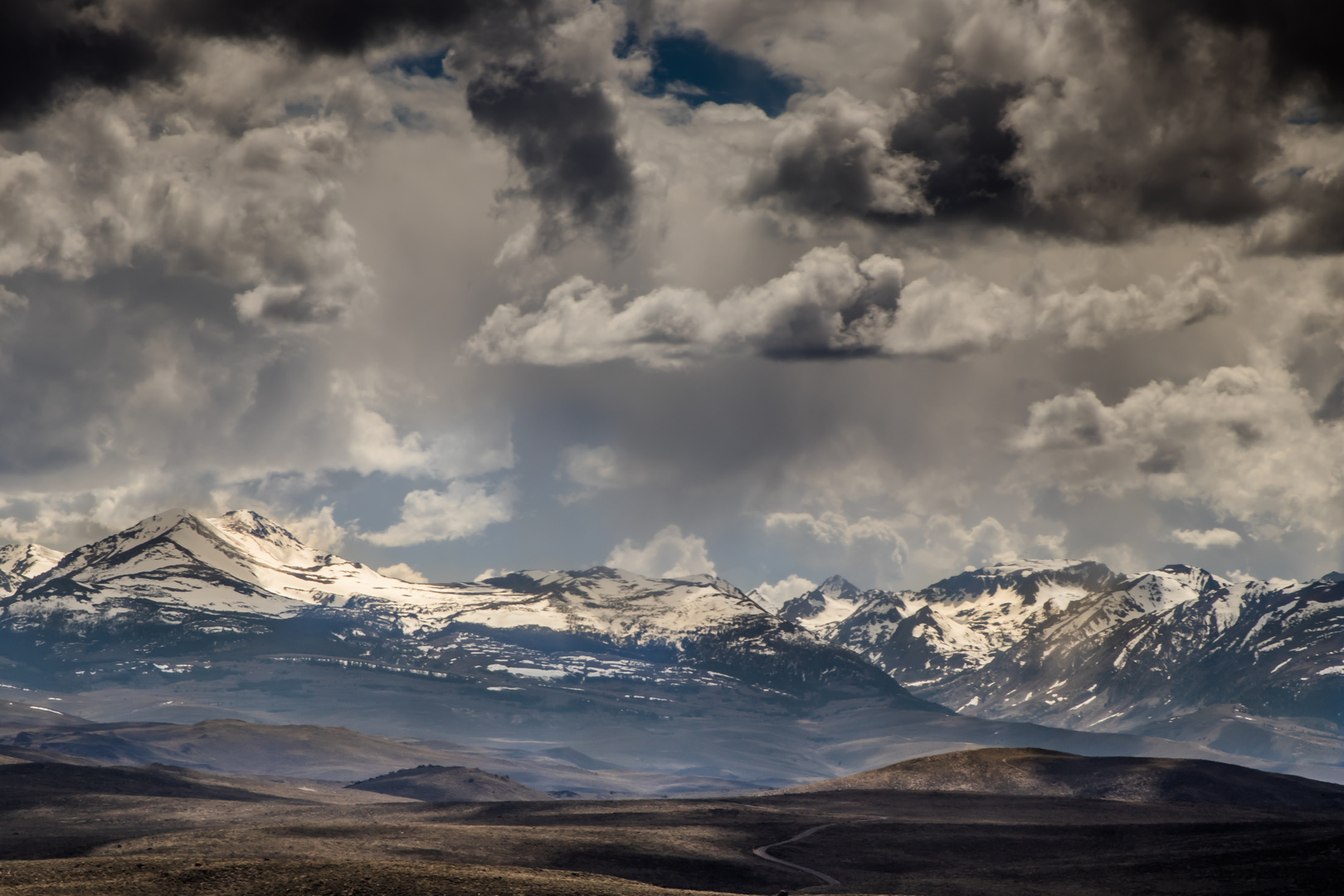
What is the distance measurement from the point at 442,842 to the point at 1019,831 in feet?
276

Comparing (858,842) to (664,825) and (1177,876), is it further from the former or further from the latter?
(1177,876)

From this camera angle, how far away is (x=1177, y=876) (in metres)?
121

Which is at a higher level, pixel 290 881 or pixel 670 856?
pixel 290 881

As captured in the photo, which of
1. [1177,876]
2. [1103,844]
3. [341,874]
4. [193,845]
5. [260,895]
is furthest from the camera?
[1103,844]

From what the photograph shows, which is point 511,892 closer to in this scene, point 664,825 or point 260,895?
point 260,895

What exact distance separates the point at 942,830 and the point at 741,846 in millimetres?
33594

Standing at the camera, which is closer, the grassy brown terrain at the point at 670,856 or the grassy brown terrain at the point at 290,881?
the grassy brown terrain at the point at 290,881

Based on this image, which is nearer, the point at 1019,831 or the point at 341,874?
the point at 341,874

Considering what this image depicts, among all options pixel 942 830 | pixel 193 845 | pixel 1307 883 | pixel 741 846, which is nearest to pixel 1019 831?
pixel 942 830

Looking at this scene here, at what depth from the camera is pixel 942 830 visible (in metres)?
180

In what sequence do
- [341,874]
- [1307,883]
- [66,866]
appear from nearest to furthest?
[341,874] → [66,866] → [1307,883]

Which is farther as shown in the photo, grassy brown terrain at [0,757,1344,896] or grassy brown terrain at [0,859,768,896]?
grassy brown terrain at [0,757,1344,896]

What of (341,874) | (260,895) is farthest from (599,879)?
(260,895)

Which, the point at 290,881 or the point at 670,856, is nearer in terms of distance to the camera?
the point at 290,881
